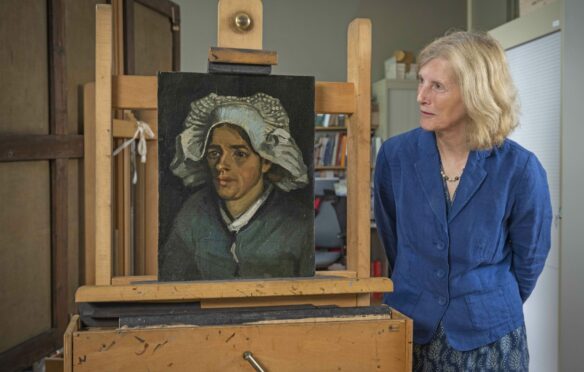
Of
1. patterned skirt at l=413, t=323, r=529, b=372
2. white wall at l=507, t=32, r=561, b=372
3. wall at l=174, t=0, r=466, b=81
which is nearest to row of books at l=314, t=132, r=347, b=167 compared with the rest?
wall at l=174, t=0, r=466, b=81

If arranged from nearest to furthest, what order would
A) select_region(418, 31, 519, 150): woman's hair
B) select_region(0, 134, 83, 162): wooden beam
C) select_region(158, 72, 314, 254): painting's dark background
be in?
select_region(158, 72, 314, 254): painting's dark background
select_region(418, 31, 519, 150): woman's hair
select_region(0, 134, 83, 162): wooden beam

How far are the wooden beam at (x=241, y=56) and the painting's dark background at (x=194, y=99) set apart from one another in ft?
0.10

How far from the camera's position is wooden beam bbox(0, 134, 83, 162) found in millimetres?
1912

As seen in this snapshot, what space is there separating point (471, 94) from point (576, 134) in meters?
1.45

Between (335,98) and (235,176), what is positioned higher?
(335,98)

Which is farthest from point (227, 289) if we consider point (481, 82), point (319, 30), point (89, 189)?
point (319, 30)

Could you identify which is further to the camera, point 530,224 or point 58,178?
point 58,178

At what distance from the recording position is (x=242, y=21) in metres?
1.44

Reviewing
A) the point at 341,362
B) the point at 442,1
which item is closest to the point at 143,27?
the point at 341,362

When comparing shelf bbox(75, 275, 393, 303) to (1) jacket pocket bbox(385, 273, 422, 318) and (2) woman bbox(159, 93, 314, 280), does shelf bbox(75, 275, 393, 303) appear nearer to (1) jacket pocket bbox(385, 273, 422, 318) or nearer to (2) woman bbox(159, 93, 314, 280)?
(2) woman bbox(159, 93, 314, 280)

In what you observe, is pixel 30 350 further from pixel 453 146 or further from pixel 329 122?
pixel 329 122

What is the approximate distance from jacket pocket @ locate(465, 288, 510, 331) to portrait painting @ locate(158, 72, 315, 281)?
37 cm

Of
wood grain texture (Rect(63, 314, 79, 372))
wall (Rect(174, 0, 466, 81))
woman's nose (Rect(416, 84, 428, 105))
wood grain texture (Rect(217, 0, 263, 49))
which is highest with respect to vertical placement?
wall (Rect(174, 0, 466, 81))

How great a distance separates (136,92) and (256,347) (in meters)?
0.56
